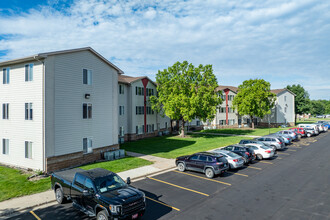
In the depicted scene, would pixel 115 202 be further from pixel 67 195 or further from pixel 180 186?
pixel 180 186

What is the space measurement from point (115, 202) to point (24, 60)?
1575cm

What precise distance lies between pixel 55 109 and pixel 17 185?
608 cm

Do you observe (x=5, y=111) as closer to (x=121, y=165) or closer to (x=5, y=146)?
(x=5, y=146)

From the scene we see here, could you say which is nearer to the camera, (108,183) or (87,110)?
(108,183)

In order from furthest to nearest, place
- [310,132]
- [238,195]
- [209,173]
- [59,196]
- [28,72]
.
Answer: [310,132] < [28,72] < [209,173] < [238,195] < [59,196]

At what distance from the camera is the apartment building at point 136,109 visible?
111 ft

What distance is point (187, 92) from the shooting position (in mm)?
36406

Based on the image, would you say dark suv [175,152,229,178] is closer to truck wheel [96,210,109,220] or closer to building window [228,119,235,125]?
truck wheel [96,210,109,220]

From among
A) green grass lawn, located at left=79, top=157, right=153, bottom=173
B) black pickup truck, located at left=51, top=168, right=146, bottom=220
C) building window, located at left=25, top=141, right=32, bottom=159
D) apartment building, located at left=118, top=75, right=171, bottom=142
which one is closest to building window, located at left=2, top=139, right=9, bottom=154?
building window, located at left=25, top=141, right=32, bottom=159

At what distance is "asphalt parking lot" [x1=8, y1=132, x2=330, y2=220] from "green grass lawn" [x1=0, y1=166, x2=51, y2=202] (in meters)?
3.12

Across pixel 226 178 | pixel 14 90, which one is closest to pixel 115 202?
pixel 226 178

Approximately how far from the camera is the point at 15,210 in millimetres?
10766

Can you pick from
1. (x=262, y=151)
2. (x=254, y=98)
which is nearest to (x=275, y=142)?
(x=262, y=151)

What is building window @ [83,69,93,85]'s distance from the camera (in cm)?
2028
